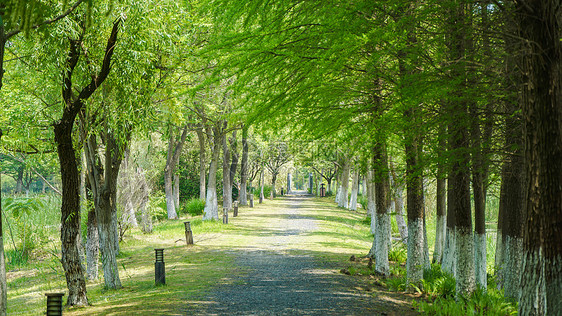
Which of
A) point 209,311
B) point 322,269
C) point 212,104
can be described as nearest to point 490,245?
point 322,269

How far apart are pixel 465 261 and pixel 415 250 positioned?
2.31 metres

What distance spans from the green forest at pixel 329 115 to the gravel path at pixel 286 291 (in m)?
0.17

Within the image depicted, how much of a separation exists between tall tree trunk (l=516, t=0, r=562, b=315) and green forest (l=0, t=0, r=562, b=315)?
16 mm

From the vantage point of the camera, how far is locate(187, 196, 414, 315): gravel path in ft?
29.7

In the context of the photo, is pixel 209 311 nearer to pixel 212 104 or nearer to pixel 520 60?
pixel 520 60

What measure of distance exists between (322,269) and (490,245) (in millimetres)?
9010

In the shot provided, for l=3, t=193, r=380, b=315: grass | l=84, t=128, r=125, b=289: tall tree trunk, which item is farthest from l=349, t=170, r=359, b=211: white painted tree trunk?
l=84, t=128, r=125, b=289: tall tree trunk

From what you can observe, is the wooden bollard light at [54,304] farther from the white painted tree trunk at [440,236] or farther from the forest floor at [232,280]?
the white painted tree trunk at [440,236]

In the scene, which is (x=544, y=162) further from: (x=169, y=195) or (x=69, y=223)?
(x=169, y=195)

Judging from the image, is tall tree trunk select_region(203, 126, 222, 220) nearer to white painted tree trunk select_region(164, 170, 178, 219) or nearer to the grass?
the grass

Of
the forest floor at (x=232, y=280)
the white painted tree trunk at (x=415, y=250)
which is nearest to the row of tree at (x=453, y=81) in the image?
the white painted tree trunk at (x=415, y=250)

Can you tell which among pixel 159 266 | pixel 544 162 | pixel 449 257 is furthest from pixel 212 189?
pixel 544 162

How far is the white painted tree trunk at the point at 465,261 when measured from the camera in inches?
350

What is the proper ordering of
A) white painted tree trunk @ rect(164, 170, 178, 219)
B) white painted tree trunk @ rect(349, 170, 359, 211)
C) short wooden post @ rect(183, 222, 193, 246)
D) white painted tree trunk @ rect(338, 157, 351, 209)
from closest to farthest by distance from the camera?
short wooden post @ rect(183, 222, 193, 246) → white painted tree trunk @ rect(164, 170, 178, 219) → white painted tree trunk @ rect(349, 170, 359, 211) → white painted tree trunk @ rect(338, 157, 351, 209)
